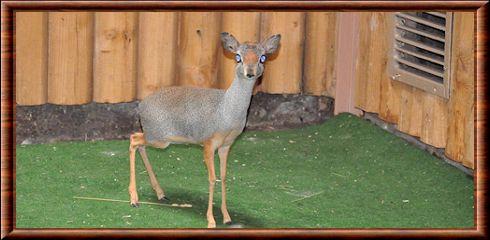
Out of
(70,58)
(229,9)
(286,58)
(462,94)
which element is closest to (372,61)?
(286,58)

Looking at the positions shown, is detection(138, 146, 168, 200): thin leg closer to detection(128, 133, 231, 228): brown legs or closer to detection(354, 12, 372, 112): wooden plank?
detection(128, 133, 231, 228): brown legs

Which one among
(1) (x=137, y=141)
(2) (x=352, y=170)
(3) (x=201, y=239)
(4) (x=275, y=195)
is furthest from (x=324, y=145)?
(3) (x=201, y=239)

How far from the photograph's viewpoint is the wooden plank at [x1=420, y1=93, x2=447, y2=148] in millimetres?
9516

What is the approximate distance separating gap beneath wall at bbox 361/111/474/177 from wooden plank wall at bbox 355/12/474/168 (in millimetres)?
74

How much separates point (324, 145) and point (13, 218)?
3.56m

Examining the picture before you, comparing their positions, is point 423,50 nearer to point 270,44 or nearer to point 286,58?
point 286,58

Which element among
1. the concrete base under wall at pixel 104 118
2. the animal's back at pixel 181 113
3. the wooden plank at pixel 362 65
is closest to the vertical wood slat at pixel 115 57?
the concrete base under wall at pixel 104 118

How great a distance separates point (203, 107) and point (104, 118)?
221cm

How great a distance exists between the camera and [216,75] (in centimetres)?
1062

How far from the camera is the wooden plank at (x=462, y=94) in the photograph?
29.6 feet

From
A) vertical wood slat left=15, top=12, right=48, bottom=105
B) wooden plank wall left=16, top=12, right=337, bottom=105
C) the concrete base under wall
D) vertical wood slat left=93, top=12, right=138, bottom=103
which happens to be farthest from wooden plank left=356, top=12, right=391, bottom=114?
vertical wood slat left=15, top=12, right=48, bottom=105

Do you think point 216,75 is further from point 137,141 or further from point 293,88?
point 137,141

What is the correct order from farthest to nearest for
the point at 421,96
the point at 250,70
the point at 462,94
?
the point at 421,96
the point at 462,94
the point at 250,70

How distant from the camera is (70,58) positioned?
400 inches
